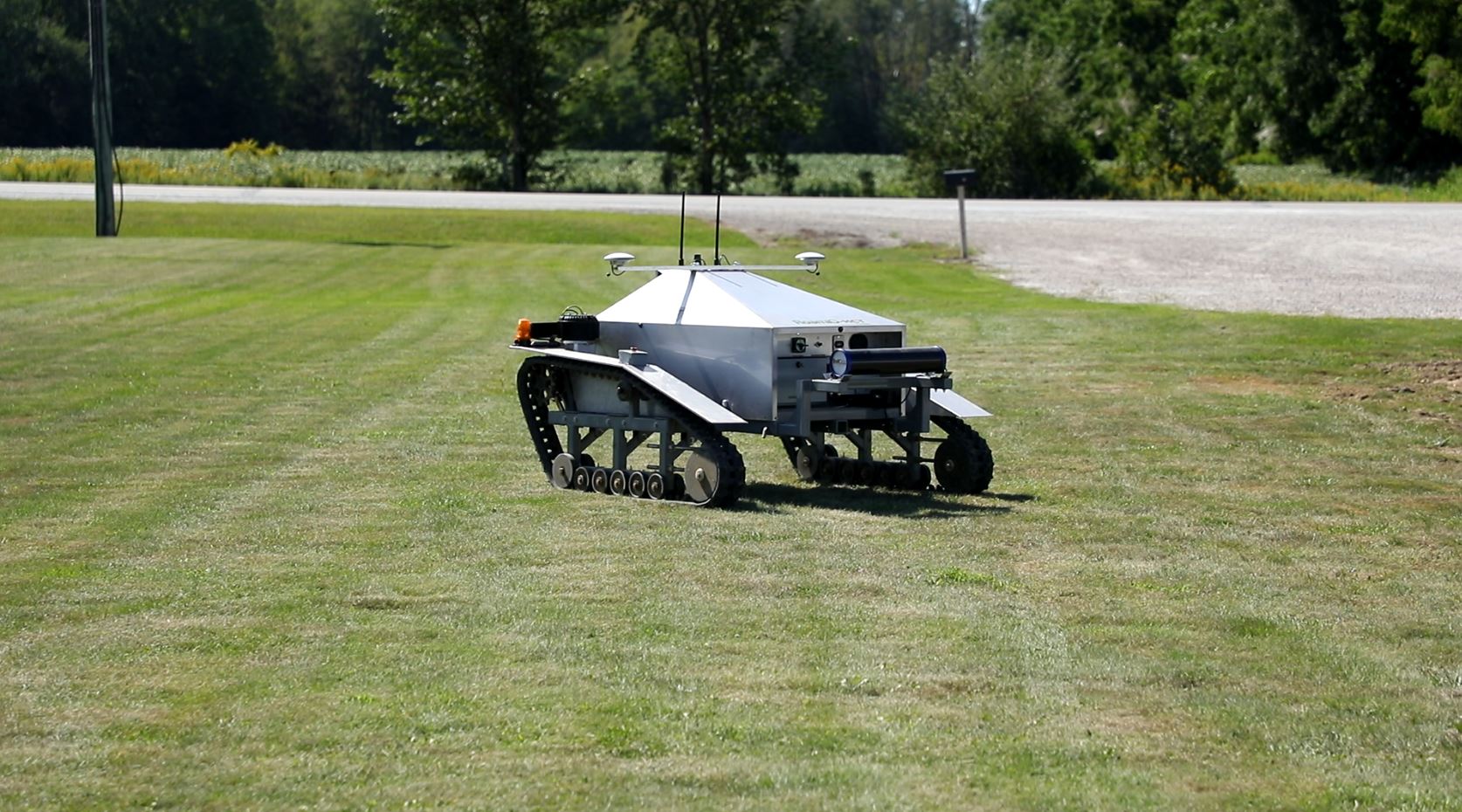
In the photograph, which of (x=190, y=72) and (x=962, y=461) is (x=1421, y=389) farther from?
(x=190, y=72)

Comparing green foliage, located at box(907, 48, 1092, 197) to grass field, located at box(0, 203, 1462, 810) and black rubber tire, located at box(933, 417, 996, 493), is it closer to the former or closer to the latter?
grass field, located at box(0, 203, 1462, 810)

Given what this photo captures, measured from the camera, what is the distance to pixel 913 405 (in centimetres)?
1205

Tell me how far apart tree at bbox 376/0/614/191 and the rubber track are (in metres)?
51.8

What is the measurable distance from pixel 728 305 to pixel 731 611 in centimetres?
388

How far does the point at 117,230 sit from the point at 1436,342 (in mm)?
31830

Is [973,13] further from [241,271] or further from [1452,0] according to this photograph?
[241,271]

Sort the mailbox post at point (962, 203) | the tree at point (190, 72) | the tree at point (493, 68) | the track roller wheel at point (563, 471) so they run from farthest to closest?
the tree at point (190, 72)
the tree at point (493, 68)
the mailbox post at point (962, 203)
the track roller wheel at point (563, 471)

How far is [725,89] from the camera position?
65.6 m

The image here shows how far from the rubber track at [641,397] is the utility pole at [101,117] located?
29.1 m

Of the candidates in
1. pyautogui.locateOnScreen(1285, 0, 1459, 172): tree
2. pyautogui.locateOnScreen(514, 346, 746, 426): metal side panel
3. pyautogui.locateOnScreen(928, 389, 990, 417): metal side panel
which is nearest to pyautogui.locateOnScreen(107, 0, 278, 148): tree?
pyautogui.locateOnScreen(1285, 0, 1459, 172): tree

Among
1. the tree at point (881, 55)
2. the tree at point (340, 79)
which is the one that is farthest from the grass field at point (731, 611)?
the tree at point (340, 79)

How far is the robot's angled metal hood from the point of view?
468 inches

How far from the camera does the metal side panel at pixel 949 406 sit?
1233cm

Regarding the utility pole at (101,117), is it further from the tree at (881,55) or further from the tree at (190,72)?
the tree at (881,55)
